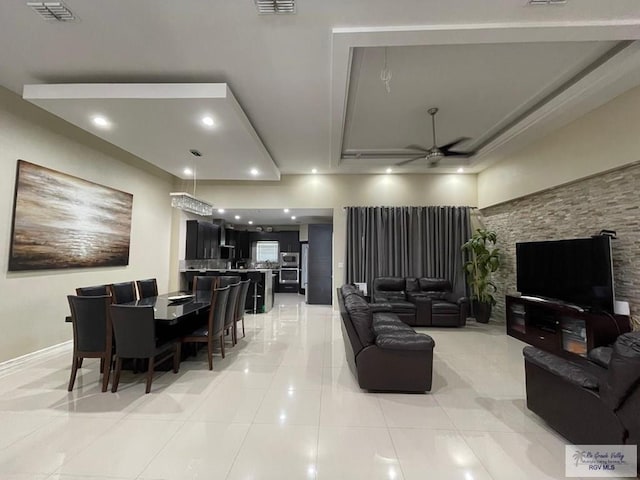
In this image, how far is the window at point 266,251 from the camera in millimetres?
11109

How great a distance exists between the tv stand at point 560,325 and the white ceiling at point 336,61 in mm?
2734

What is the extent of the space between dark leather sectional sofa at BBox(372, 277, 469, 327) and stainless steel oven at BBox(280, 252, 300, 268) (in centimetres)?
473

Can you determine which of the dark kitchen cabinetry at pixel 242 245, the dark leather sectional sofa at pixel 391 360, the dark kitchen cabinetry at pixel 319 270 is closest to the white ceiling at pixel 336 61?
the dark leather sectional sofa at pixel 391 360

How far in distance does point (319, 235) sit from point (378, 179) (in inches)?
91.2

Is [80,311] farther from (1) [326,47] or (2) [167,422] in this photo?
(1) [326,47]

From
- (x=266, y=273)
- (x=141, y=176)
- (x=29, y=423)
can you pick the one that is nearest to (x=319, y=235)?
(x=266, y=273)

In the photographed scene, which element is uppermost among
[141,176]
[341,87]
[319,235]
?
[341,87]

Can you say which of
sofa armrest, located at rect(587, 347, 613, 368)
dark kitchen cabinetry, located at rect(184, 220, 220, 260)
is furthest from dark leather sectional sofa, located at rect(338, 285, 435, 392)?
dark kitchen cabinetry, located at rect(184, 220, 220, 260)

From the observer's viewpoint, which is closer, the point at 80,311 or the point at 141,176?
the point at 80,311

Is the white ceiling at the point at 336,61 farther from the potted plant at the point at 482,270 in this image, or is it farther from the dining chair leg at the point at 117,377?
the dining chair leg at the point at 117,377

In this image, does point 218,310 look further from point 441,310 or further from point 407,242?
point 407,242

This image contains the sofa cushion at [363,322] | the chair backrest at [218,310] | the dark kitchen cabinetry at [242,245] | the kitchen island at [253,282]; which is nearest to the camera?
the sofa cushion at [363,322]

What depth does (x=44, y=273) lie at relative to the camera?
153 inches

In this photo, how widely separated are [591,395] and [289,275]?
9343 mm
